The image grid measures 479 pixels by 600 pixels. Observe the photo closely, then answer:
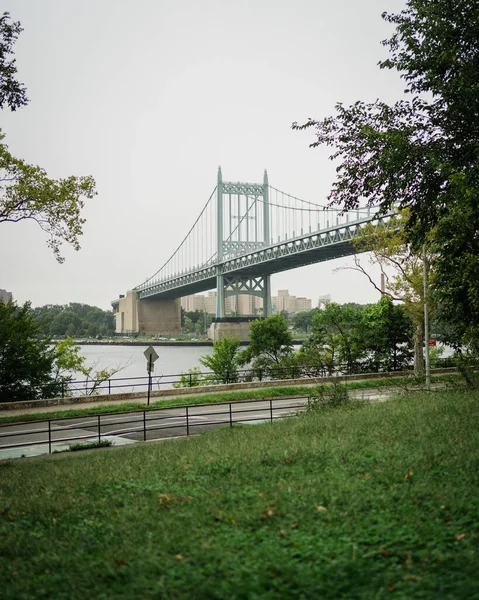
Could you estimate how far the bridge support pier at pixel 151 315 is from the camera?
270 ft

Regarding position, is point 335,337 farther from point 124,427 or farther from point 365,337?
point 124,427

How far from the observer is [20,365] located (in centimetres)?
2370

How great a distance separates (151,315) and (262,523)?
79569 mm

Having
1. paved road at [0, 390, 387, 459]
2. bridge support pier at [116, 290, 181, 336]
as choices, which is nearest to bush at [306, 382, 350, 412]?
paved road at [0, 390, 387, 459]

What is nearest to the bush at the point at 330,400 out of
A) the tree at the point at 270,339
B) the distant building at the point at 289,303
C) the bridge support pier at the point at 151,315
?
the tree at the point at 270,339

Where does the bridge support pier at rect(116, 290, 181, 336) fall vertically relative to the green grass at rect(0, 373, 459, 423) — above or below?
above

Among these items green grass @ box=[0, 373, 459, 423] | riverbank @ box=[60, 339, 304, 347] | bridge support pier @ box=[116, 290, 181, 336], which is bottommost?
green grass @ box=[0, 373, 459, 423]

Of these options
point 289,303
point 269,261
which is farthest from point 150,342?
point 289,303

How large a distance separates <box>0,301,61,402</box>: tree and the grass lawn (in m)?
15.8

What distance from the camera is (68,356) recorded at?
35031 millimetres

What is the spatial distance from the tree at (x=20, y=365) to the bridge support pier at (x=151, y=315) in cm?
5672

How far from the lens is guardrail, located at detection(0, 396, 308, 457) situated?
1423cm

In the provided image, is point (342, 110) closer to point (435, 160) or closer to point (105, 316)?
point (435, 160)

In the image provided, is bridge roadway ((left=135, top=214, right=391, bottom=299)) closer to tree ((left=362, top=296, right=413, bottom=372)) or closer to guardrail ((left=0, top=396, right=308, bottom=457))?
tree ((left=362, top=296, right=413, bottom=372))
